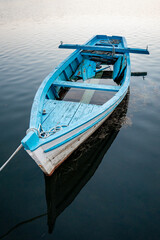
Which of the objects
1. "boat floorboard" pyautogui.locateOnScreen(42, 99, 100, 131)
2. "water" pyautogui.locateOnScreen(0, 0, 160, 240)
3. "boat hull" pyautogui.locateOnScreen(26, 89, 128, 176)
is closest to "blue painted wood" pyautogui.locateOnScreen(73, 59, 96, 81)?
"water" pyautogui.locateOnScreen(0, 0, 160, 240)

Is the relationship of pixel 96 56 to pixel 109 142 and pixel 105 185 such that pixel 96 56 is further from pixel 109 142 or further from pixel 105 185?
pixel 105 185

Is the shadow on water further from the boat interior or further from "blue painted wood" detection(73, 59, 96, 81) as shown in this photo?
"blue painted wood" detection(73, 59, 96, 81)

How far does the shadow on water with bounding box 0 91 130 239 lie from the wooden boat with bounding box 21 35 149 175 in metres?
0.34

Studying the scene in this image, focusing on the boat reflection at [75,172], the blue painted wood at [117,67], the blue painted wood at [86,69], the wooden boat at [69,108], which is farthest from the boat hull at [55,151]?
the blue painted wood at [117,67]

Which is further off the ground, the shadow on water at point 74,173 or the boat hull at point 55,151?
the boat hull at point 55,151

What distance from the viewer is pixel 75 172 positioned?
438 cm

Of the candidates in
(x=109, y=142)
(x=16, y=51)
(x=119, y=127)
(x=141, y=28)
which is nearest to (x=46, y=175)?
(x=109, y=142)

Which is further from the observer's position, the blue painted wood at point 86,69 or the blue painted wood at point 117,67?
the blue painted wood at point 117,67

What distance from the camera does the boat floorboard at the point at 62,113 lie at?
4.59 meters

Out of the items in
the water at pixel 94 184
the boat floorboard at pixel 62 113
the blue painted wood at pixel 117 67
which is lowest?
the water at pixel 94 184

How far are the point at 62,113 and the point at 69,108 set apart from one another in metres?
0.35

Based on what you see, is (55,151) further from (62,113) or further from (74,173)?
(62,113)

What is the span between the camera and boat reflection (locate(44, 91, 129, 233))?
381cm

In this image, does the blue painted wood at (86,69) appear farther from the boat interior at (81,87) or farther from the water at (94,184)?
the water at (94,184)
